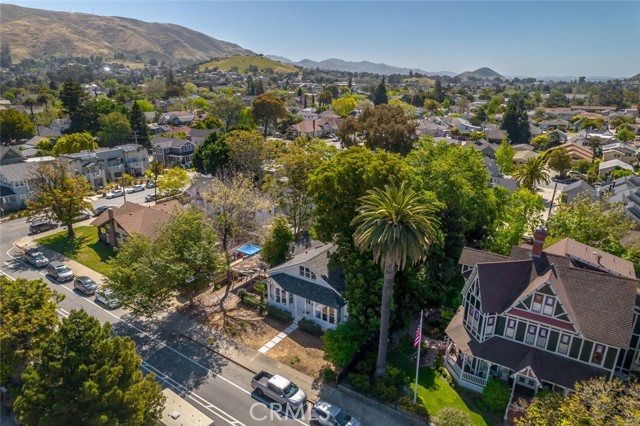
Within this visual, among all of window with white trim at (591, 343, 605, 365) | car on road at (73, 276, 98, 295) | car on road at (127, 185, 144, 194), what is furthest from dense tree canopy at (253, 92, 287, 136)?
window with white trim at (591, 343, 605, 365)

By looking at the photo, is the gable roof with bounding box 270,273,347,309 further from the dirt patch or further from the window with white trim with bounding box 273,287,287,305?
the dirt patch

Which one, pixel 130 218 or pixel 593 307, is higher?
pixel 593 307

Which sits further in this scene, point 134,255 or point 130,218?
point 130,218

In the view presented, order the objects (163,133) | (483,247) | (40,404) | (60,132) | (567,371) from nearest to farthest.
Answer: (40,404) < (567,371) < (483,247) < (60,132) < (163,133)

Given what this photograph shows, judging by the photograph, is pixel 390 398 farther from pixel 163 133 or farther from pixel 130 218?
pixel 163 133

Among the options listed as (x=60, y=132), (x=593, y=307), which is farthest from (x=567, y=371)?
(x=60, y=132)

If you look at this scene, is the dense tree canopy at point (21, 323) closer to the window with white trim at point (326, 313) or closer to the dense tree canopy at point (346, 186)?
the window with white trim at point (326, 313)

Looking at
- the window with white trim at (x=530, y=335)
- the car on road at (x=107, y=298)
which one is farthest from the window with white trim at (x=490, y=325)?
the car on road at (x=107, y=298)

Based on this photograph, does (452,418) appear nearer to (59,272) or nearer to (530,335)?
(530,335)
